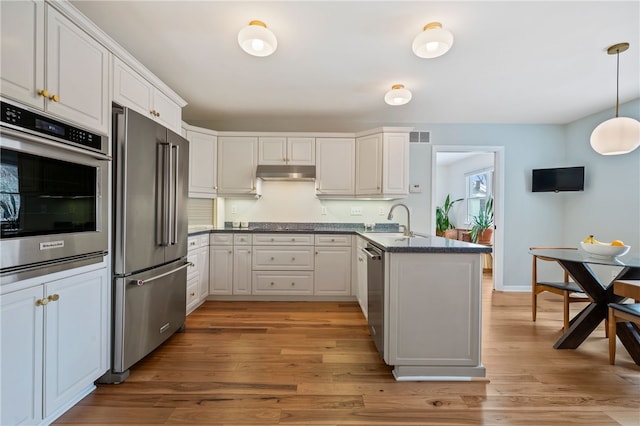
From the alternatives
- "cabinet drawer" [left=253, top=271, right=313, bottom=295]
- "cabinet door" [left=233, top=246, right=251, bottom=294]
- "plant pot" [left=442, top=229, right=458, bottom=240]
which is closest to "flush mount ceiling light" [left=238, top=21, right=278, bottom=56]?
"cabinet door" [left=233, top=246, right=251, bottom=294]

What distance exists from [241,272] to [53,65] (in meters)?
2.73

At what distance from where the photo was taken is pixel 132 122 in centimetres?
194

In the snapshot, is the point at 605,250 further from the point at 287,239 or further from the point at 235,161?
the point at 235,161

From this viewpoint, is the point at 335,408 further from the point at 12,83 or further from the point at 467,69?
the point at 467,69

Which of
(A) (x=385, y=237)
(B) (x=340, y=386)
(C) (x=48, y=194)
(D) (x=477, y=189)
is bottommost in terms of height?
(B) (x=340, y=386)

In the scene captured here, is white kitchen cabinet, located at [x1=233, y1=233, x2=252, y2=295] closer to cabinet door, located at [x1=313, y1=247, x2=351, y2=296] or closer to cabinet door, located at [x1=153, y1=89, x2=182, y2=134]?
cabinet door, located at [x1=313, y1=247, x2=351, y2=296]

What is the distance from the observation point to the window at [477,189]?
21.7ft

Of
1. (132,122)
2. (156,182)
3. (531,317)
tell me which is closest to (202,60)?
(132,122)

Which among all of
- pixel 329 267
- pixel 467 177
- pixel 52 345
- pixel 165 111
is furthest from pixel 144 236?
pixel 467 177

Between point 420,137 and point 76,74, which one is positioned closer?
point 76,74

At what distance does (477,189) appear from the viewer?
7.05 m

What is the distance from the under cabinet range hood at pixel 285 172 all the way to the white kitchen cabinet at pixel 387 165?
0.80 metres

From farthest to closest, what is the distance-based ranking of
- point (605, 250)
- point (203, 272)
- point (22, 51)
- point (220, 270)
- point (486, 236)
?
point (486, 236) < point (220, 270) < point (203, 272) < point (605, 250) < point (22, 51)

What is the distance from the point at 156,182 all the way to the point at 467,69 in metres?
2.94
